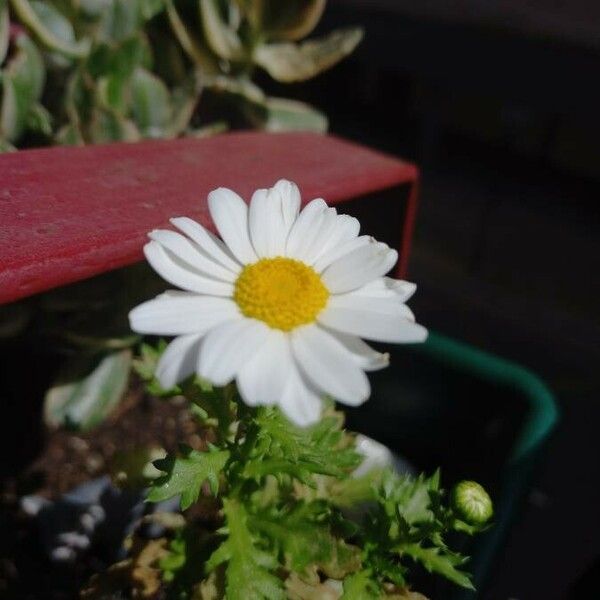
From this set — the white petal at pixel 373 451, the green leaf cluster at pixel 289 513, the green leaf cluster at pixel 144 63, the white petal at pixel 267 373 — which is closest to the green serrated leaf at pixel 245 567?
the green leaf cluster at pixel 289 513

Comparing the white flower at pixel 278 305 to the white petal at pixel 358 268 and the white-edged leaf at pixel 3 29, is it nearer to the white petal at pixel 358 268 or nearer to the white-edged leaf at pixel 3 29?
the white petal at pixel 358 268

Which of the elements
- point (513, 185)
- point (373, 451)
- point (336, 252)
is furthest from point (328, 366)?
point (513, 185)

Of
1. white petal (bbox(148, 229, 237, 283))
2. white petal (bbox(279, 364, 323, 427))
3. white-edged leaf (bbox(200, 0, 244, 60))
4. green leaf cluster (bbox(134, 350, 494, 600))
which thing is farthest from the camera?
white-edged leaf (bbox(200, 0, 244, 60))

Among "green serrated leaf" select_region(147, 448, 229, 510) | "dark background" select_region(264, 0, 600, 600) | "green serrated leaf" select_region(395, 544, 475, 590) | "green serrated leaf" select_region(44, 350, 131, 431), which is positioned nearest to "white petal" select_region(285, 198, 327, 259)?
"green serrated leaf" select_region(147, 448, 229, 510)

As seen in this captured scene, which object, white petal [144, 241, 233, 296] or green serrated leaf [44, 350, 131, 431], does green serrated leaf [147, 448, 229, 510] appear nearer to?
white petal [144, 241, 233, 296]

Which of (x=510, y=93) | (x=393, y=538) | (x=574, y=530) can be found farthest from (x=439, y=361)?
(x=510, y=93)

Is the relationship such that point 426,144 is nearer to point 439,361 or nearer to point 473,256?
point 473,256

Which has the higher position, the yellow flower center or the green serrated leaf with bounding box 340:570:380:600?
the yellow flower center

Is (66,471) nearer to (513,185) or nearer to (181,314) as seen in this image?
(181,314)
